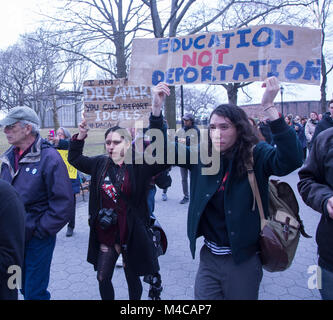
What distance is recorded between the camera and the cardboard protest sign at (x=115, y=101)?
3391mm

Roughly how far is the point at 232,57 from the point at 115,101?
1322 millimetres

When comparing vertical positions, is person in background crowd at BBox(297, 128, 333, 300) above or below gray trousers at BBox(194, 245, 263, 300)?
above

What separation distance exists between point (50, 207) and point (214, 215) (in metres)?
1.40

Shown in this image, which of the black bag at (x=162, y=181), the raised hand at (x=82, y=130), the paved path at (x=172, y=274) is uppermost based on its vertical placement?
the raised hand at (x=82, y=130)

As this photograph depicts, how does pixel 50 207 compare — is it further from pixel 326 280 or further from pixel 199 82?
pixel 326 280

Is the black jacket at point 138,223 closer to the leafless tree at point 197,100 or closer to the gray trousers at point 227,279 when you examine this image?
the gray trousers at point 227,279

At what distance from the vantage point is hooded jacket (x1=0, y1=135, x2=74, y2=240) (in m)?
2.59

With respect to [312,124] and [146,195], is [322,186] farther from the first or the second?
[312,124]

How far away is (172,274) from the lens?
12.9 ft

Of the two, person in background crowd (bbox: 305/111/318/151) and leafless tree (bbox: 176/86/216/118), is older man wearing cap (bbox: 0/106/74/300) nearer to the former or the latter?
person in background crowd (bbox: 305/111/318/151)

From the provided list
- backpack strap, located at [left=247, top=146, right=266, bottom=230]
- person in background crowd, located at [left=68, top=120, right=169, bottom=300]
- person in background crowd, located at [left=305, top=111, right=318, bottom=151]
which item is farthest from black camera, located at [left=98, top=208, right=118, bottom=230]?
person in background crowd, located at [left=305, top=111, right=318, bottom=151]

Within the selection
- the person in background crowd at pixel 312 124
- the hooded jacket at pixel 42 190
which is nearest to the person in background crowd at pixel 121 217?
the hooded jacket at pixel 42 190

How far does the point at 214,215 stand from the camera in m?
2.14

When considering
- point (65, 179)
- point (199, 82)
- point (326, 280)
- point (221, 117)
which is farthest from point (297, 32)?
point (65, 179)
